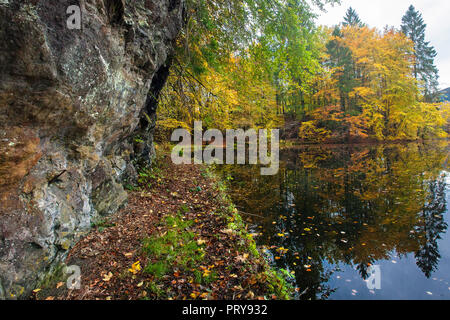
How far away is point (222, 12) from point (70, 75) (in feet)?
17.0

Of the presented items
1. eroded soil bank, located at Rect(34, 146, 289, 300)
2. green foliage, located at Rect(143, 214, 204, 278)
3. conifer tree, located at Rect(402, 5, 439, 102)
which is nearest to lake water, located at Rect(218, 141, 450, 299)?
eroded soil bank, located at Rect(34, 146, 289, 300)

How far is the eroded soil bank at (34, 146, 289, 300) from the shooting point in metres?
2.56

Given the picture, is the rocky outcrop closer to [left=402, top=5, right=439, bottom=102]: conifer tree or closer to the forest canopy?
the forest canopy

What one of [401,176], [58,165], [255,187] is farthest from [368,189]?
[58,165]

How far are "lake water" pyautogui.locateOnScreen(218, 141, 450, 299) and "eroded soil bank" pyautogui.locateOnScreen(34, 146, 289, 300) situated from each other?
956mm

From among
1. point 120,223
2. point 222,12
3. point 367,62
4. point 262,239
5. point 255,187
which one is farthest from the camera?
point 367,62

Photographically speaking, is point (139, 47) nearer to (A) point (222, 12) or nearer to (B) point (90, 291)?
(A) point (222, 12)

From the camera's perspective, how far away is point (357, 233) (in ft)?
15.3

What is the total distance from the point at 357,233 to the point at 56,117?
618 centimetres

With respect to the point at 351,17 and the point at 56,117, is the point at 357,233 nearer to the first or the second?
the point at 56,117

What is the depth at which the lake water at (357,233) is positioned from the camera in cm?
335

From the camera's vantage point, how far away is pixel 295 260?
3875mm

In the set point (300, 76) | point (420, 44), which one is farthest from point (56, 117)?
point (420, 44)

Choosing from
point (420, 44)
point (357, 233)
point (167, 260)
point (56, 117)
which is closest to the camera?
point (56, 117)
